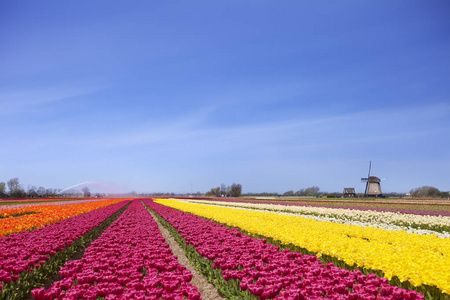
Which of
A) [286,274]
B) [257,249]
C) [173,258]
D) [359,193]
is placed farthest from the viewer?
[359,193]

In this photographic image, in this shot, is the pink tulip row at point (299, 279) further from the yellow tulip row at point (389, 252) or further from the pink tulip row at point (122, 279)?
the pink tulip row at point (122, 279)

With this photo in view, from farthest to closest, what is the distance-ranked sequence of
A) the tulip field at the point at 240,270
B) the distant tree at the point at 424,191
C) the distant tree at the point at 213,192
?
the distant tree at the point at 213,192, the distant tree at the point at 424,191, the tulip field at the point at 240,270

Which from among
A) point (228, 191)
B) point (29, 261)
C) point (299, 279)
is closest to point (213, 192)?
point (228, 191)

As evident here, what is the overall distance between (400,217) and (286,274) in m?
16.5

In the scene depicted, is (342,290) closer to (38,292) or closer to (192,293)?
(192,293)

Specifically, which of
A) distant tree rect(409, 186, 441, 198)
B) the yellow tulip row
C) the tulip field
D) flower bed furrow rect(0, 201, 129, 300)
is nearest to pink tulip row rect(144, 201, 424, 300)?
the tulip field

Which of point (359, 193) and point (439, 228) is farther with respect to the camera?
point (359, 193)

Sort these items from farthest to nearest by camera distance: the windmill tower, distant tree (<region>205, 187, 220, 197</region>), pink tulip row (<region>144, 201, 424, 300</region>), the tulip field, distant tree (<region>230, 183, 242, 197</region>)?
distant tree (<region>205, 187, 220, 197</region>) → distant tree (<region>230, 183, 242, 197</region>) → the windmill tower → the tulip field → pink tulip row (<region>144, 201, 424, 300</region>)

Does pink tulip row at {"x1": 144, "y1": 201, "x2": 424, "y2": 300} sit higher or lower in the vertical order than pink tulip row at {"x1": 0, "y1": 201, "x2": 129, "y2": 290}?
higher

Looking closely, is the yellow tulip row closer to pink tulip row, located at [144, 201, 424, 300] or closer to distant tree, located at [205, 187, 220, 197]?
pink tulip row, located at [144, 201, 424, 300]

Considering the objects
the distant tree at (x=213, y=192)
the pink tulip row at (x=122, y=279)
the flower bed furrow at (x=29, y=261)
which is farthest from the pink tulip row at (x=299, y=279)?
the distant tree at (x=213, y=192)

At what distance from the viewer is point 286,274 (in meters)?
5.54

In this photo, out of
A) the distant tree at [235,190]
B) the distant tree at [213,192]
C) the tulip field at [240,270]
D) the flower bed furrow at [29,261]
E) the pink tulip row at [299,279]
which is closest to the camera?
the pink tulip row at [299,279]

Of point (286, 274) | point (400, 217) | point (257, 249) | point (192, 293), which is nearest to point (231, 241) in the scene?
point (257, 249)
